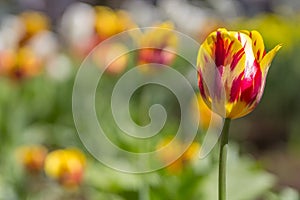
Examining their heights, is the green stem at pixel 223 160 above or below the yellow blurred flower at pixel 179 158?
above

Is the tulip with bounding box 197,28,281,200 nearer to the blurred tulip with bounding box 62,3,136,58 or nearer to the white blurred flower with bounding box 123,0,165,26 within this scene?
the blurred tulip with bounding box 62,3,136,58

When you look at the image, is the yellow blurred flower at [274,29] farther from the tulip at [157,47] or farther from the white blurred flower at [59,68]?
the tulip at [157,47]

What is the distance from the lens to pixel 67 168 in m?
1.70

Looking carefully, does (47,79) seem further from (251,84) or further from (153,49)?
(251,84)

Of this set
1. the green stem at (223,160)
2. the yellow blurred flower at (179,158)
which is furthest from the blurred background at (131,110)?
the green stem at (223,160)

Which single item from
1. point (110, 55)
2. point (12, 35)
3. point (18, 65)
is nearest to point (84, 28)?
point (12, 35)

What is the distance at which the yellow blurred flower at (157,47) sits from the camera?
1.63m

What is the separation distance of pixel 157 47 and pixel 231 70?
2.10ft

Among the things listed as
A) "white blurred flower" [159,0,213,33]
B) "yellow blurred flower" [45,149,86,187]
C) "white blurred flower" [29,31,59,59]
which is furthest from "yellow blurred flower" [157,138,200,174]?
"white blurred flower" [159,0,213,33]

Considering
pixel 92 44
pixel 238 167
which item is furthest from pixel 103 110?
pixel 238 167

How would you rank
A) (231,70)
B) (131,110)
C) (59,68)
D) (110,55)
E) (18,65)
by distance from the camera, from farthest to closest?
(59,68) < (131,110) < (110,55) < (18,65) < (231,70)

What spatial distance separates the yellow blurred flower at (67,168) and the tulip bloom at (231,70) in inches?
28.9

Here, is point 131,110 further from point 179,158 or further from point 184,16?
point 179,158

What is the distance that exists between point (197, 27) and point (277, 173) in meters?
0.80
